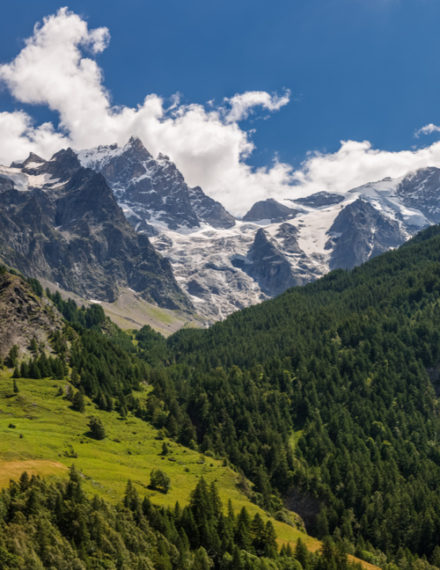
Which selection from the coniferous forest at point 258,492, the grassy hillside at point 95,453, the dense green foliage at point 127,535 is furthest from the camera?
the grassy hillside at point 95,453

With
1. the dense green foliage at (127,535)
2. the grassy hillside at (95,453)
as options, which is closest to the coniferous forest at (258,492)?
the dense green foliage at (127,535)

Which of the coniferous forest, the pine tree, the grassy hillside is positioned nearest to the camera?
the coniferous forest

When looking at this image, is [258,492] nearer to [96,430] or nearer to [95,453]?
[96,430]

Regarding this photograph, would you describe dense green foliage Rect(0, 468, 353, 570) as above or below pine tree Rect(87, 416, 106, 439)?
below

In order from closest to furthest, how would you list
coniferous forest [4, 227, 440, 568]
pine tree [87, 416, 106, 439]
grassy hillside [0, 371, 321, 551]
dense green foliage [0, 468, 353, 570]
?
dense green foliage [0, 468, 353, 570] → coniferous forest [4, 227, 440, 568] → grassy hillside [0, 371, 321, 551] → pine tree [87, 416, 106, 439]

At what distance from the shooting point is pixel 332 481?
524ft

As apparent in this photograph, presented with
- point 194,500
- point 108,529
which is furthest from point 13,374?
point 108,529

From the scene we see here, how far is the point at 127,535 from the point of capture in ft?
259

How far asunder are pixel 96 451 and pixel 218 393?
78.9 m

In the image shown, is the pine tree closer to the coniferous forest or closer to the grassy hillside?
the grassy hillside

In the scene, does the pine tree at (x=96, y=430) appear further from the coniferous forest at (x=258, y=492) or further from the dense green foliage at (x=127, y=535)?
the dense green foliage at (x=127, y=535)

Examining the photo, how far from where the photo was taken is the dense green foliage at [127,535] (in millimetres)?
67875

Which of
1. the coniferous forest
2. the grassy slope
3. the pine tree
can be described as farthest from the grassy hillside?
the coniferous forest

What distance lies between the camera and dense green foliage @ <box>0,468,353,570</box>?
67875 millimetres
